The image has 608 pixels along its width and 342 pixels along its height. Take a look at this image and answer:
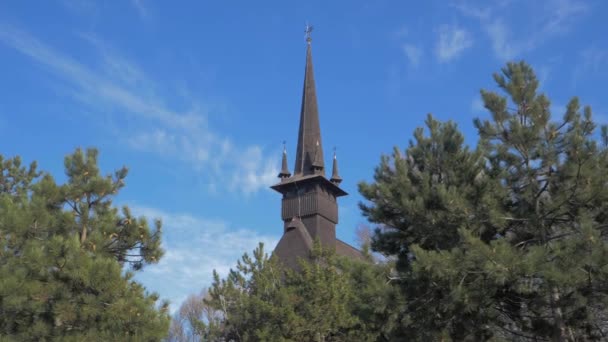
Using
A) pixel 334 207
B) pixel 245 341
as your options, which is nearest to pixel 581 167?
pixel 245 341

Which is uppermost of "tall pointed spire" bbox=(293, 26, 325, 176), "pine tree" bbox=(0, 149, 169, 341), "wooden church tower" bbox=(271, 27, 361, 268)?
"tall pointed spire" bbox=(293, 26, 325, 176)

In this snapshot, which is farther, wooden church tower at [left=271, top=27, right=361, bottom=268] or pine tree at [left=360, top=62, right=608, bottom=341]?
wooden church tower at [left=271, top=27, right=361, bottom=268]

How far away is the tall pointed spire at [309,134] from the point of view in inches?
1377

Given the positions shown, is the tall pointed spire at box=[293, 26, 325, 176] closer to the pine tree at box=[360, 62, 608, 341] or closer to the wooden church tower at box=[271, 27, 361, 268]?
the wooden church tower at box=[271, 27, 361, 268]

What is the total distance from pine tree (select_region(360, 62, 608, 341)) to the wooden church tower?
67.0 ft

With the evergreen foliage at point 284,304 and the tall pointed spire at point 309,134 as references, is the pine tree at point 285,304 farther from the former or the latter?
the tall pointed spire at point 309,134

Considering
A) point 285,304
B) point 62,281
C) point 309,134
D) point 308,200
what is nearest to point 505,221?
point 62,281

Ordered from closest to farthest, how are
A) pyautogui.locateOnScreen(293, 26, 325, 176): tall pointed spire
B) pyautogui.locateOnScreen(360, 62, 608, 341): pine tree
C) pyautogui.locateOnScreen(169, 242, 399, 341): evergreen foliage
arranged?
1. pyautogui.locateOnScreen(360, 62, 608, 341): pine tree
2. pyautogui.locateOnScreen(169, 242, 399, 341): evergreen foliage
3. pyautogui.locateOnScreen(293, 26, 325, 176): tall pointed spire

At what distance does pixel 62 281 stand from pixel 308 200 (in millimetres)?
25148

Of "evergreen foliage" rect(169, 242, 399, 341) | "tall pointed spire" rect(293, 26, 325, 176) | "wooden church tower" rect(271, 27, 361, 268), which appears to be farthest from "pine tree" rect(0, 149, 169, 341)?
"tall pointed spire" rect(293, 26, 325, 176)

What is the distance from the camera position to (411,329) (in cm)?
970

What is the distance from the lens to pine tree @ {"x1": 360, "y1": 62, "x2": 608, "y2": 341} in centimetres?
830

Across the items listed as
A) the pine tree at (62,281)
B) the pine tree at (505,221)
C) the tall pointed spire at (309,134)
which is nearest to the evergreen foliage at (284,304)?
the pine tree at (505,221)

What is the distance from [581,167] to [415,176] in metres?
2.63
